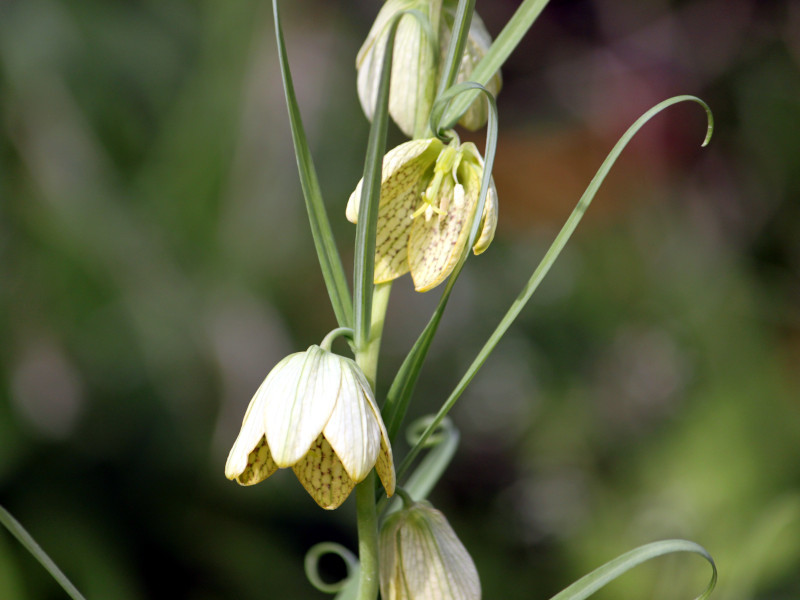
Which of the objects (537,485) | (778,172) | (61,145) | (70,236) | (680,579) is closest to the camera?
(680,579)

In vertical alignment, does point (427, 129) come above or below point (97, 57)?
below

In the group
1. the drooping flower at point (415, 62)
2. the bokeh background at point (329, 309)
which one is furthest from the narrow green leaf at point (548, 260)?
the bokeh background at point (329, 309)

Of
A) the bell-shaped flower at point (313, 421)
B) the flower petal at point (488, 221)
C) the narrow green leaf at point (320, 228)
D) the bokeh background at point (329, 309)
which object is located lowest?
the bokeh background at point (329, 309)

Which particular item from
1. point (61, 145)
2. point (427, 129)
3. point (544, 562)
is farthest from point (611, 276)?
point (427, 129)

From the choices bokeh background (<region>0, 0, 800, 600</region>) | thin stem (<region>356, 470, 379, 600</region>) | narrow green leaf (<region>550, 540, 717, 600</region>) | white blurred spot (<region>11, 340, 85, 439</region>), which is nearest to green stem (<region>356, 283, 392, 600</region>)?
thin stem (<region>356, 470, 379, 600</region>)

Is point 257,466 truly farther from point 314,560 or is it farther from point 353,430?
point 314,560

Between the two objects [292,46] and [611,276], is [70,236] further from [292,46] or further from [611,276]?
[611,276]

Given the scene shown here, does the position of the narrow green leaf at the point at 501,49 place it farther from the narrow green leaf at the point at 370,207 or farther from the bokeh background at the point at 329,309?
the bokeh background at the point at 329,309
